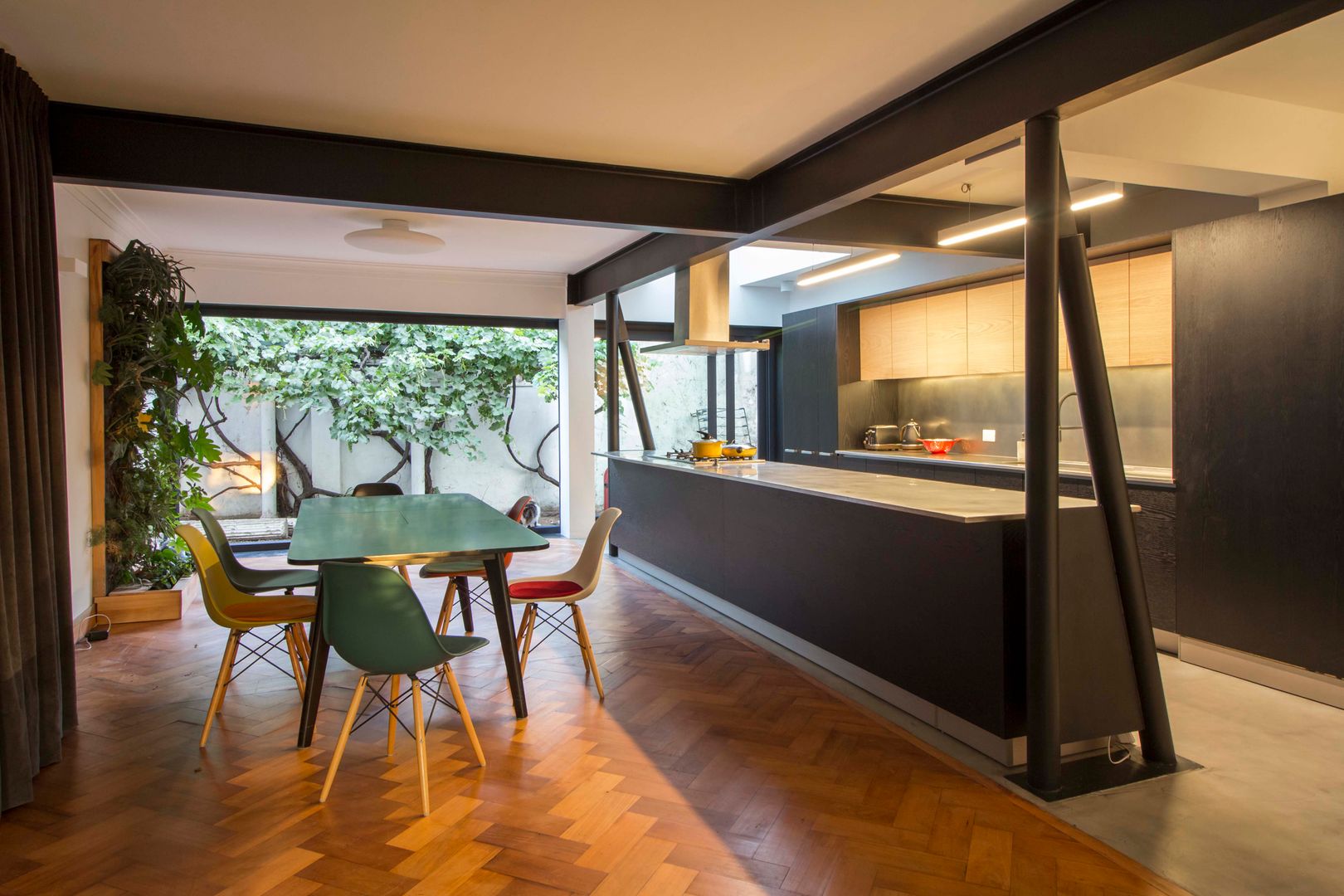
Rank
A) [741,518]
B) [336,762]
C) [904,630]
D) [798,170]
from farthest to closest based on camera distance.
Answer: [741,518] < [798,170] < [904,630] < [336,762]

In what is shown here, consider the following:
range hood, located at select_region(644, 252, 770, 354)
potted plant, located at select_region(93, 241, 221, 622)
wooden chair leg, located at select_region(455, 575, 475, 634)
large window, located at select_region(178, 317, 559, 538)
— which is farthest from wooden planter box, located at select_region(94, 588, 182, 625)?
range hood, located at select_region(644, 252, 770, 354)

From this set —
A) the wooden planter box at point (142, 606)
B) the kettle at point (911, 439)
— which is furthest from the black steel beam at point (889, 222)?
the wooden planter box at point (142, 606)

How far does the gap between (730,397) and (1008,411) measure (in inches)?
132

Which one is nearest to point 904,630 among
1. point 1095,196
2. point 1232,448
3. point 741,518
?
point 741,518

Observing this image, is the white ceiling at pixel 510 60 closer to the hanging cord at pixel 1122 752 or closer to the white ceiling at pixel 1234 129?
the white ceiling at pixel 1234 129

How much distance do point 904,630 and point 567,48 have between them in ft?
8.63

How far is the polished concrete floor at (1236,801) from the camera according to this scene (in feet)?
7.62

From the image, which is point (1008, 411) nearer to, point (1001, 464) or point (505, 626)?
point (1001, 464)

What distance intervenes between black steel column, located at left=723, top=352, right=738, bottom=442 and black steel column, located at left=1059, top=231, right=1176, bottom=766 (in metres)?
6.31

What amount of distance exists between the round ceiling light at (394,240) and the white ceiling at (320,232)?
10 cm

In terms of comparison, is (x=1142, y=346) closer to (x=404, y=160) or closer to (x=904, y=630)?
(x=904, y=630)

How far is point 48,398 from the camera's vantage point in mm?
3188

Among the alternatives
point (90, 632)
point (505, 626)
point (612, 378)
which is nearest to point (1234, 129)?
point (505, 626)

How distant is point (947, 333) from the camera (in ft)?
22.4
